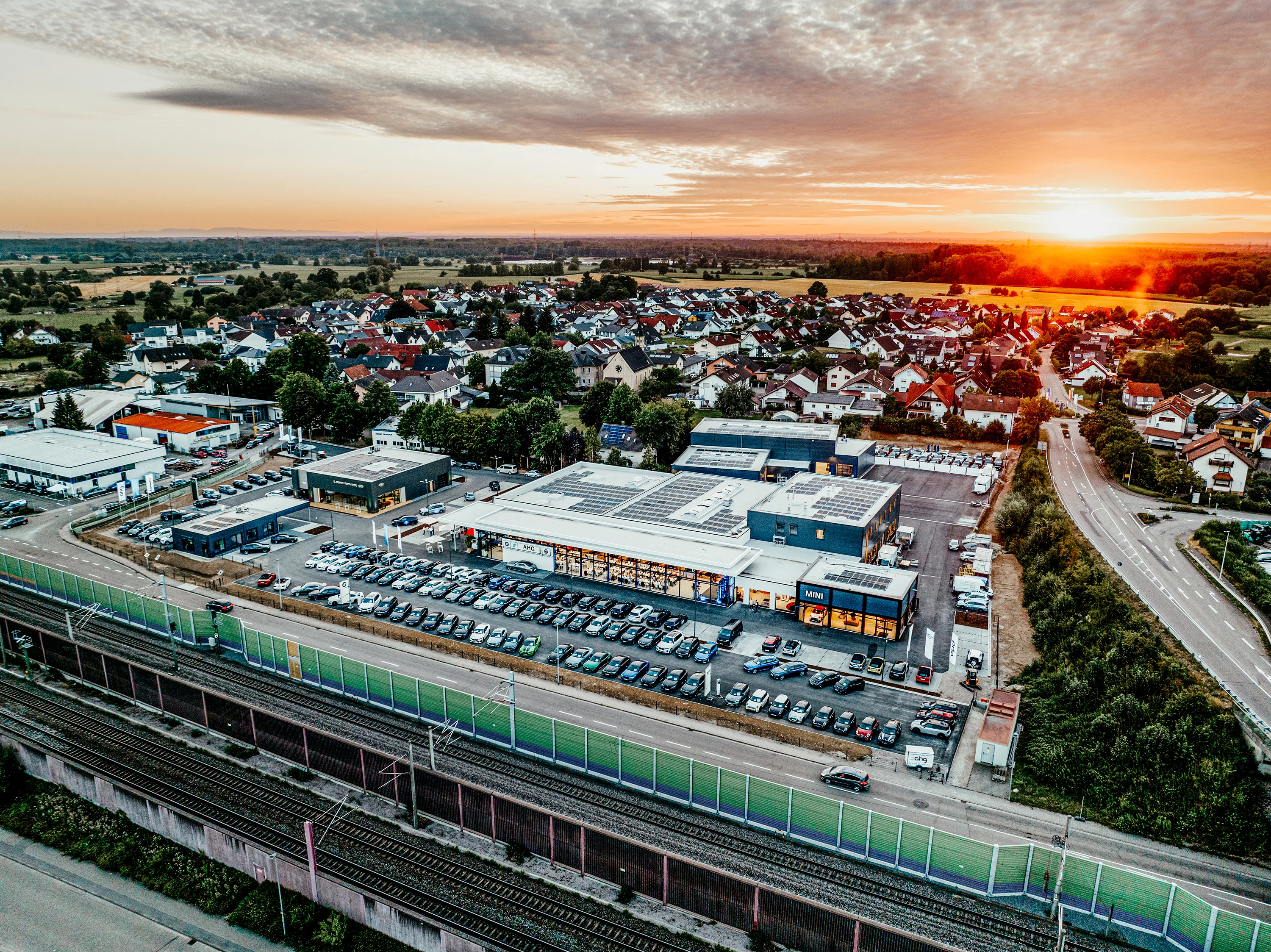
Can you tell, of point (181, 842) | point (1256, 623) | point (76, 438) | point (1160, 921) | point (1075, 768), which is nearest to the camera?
point (1160, 921)

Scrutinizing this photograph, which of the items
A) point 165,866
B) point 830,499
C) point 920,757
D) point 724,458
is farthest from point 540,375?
point 165,866

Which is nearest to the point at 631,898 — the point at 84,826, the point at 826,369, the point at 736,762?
the point at 736,762

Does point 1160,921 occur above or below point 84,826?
above

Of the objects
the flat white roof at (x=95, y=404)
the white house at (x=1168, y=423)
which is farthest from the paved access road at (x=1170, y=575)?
the flat white roof at (x=95, y=404)

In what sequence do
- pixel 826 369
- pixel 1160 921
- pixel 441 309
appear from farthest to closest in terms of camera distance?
pixel 441 309, pixel 826 369, pixel 1160 921

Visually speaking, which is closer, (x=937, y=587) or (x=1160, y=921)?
(x=1160, y=921)

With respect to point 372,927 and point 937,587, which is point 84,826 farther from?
point 937,587

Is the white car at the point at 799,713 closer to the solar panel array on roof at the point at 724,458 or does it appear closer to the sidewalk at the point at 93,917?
the sidewalk at the point at 93,917

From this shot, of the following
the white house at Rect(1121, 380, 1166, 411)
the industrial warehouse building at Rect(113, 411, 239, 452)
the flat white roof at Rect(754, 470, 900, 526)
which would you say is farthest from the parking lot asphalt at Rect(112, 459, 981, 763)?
the white house at Rect(1121, 380, 1166, 411)

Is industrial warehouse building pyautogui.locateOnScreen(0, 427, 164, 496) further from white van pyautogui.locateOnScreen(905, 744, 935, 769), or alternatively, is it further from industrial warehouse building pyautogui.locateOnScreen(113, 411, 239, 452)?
white van pyautogui.locateOnScreen(905, 744, 935, 769)
